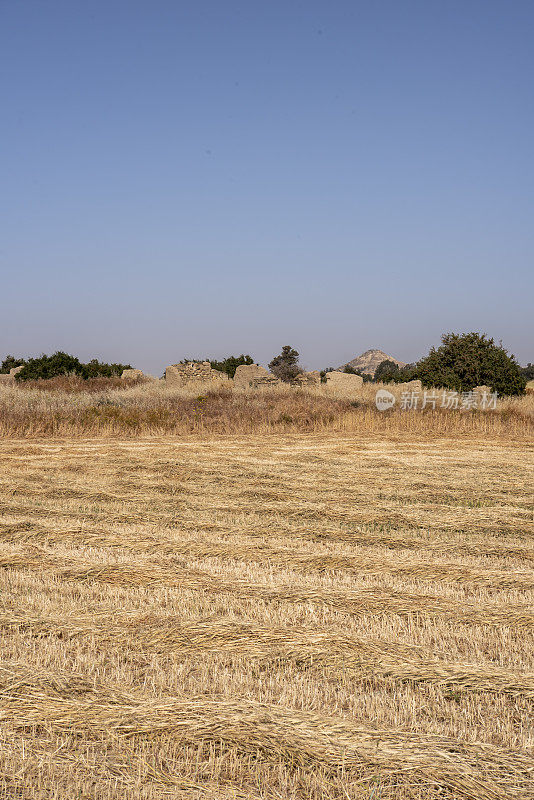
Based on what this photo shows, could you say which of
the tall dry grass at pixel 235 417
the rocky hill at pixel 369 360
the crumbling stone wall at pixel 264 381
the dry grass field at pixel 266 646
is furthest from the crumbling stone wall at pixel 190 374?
the rocky hill at pixel 369 360

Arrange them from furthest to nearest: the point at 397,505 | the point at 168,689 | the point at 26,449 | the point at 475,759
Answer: the point at 26,449, the point at 397,505, the point at 168,689, the point at 475,759

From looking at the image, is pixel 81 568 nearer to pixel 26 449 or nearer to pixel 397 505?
pixel 397 505

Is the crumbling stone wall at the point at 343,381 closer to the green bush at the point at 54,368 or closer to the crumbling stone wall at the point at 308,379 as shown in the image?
the crumbling stone wall at the point at 308,379

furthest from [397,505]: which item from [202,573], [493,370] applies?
[493,370]

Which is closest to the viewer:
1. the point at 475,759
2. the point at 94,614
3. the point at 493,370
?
the point at 475,759

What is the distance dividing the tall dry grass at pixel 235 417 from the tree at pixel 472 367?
3681mm

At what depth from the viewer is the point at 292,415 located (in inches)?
715

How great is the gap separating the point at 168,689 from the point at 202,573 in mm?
2018

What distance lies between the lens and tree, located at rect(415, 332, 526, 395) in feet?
80.1

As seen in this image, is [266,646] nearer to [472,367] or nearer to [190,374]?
[472,367]

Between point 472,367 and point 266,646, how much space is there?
2272cm

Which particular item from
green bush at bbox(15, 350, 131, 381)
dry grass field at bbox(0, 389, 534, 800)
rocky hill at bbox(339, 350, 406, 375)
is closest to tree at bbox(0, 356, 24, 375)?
green bush at bbox(15, 350, 131, 381)

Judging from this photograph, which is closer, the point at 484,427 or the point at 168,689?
the point at 168,689

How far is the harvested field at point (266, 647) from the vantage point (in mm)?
2577
